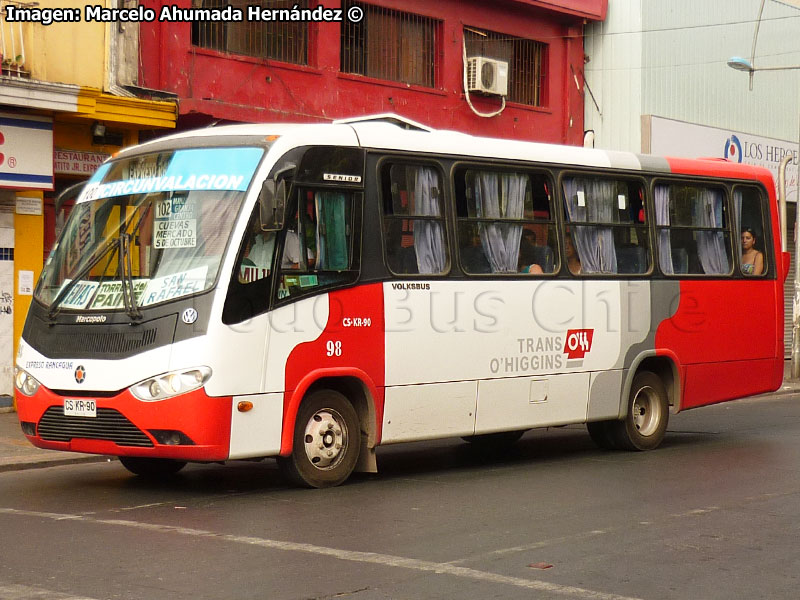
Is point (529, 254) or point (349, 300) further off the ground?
point (529, 254)

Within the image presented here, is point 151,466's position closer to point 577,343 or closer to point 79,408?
point 79,408

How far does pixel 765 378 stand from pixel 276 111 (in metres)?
7.80

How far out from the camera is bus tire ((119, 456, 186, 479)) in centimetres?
1078

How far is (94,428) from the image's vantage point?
9.43 m

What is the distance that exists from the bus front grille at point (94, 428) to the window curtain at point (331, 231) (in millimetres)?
1913

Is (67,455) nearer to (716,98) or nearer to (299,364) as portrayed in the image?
(299,364)

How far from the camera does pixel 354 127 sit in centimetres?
1048

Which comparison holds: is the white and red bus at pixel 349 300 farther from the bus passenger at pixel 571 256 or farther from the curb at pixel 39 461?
the curb at pixel 39 461

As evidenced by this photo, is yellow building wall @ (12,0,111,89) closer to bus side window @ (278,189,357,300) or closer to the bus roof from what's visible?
the bus roof

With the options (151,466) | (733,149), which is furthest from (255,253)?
(733,149)

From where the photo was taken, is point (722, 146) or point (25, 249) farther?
point (722, 146)

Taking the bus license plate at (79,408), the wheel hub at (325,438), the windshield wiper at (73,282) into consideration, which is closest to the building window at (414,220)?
the wheel hub at (325,438)

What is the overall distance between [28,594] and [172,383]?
9.96ft

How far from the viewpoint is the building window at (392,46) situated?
1947 centimetres
